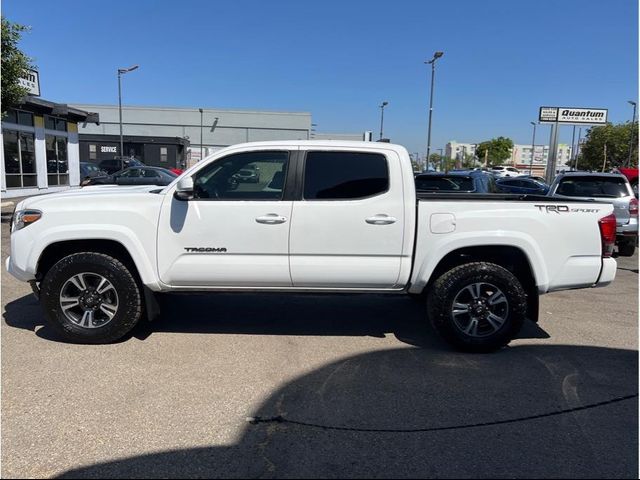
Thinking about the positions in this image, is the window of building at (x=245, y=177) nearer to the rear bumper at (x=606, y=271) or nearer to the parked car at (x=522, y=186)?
the rear bumper at (x=606, y=271)

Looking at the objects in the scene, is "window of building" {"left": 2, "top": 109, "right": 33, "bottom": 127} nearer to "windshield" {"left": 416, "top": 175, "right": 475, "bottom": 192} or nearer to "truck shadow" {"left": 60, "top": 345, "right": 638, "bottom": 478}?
"windshield" {"left": 416, "top": 175, "right": 475, "bottom": 192}

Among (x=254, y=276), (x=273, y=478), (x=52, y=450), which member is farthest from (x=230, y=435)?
(x=254, y=276)

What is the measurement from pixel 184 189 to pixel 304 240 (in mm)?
1140

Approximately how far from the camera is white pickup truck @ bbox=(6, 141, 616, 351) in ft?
15.1

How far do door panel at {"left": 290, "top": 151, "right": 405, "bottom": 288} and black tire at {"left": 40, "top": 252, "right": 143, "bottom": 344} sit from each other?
152 centimetres

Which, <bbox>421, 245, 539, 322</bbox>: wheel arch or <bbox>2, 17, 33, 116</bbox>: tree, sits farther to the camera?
<bbox>2, 17, 33, 116</bbox>: tree

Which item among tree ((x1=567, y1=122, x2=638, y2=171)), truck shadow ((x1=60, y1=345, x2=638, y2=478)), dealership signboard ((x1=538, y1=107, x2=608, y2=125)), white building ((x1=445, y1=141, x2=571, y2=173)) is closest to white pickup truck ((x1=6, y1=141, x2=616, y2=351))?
truck shadow ((x1=60, y1=345, x2=638, y2=478))

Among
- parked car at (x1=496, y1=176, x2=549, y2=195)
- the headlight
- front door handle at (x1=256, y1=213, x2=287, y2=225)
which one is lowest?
the headlight

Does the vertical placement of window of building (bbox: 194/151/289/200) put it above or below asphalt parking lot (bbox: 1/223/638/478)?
above

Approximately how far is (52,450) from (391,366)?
8.57 ft

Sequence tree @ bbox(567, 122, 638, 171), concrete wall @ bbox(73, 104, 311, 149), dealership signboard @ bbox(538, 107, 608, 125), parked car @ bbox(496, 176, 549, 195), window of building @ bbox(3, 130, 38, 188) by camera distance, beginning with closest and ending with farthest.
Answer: parked car @ bbox(496, 176, 549, 195), window of building @ bbox(3, 130, 38, 188), dealership signboard @ bbox(538, 107, 608, 125), tree @ bbox(567, 122, 638, 171), concrete wall @ bbox(73, 104, 311, 149)

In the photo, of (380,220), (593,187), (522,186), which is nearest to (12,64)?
(380,220)

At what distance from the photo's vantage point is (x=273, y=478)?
2814mm

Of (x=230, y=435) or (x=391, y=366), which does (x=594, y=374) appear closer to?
A: (x=391, y=366)
